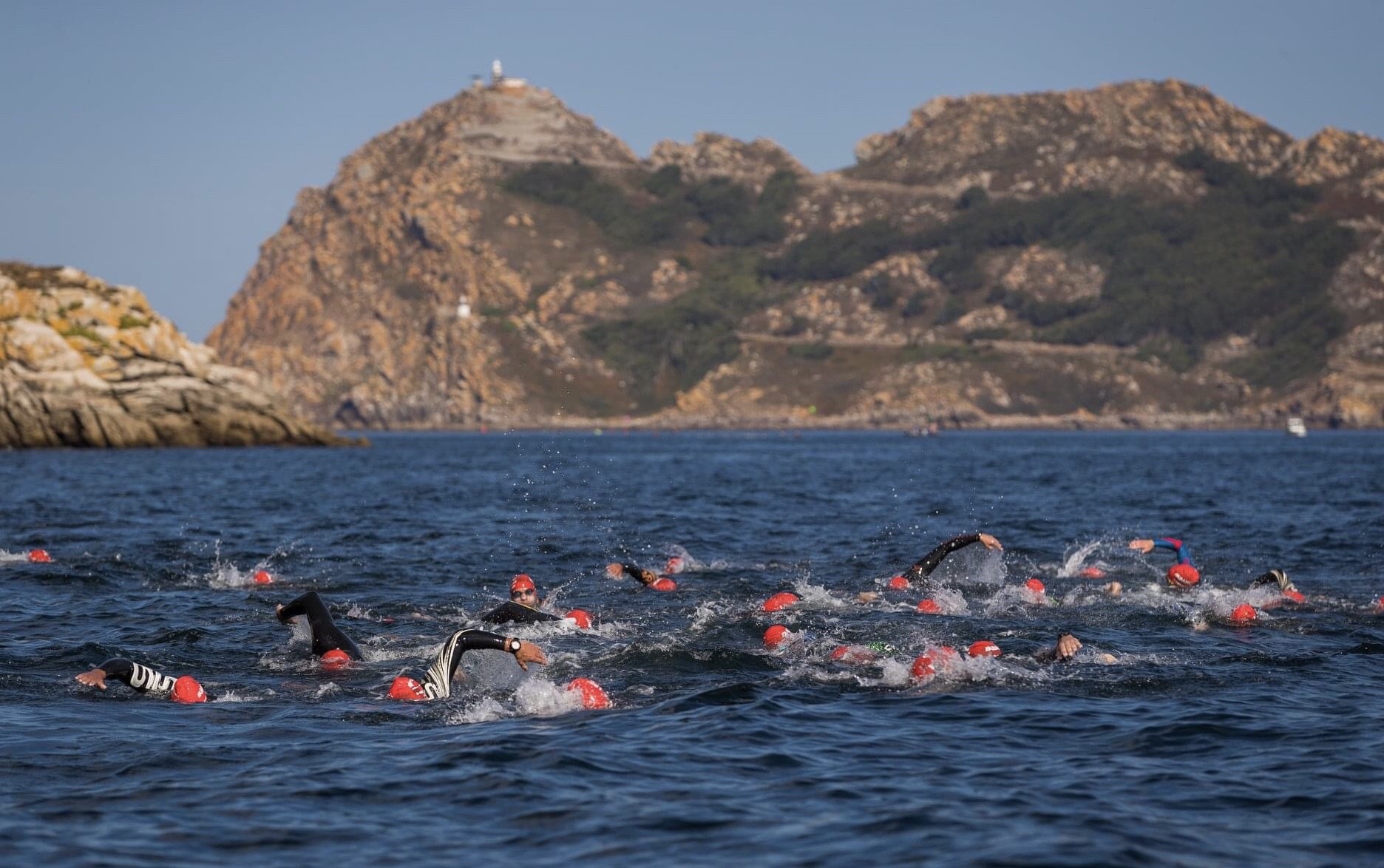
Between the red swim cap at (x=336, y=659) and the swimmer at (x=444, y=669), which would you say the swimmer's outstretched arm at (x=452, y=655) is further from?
the red swim cap at (x=336, y=659)

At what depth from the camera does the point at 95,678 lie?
18.2m

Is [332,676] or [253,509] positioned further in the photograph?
[253,509]

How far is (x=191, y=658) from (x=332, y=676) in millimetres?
2864

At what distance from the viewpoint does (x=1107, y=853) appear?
39.3 ft

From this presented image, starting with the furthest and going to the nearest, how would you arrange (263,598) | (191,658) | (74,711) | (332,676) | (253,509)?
(253,509), (263,598), (191,658), (332,676), (74,711)

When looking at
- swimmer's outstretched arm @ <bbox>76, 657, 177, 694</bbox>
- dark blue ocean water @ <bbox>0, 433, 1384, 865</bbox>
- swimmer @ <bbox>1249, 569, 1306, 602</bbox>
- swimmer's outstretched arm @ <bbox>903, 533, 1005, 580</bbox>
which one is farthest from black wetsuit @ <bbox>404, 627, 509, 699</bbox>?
swimmer @ <bbox>1249, 569, 1306, 602</bbox>

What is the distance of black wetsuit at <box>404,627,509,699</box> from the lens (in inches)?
711

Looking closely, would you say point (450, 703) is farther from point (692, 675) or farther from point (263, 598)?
point (263, 598)

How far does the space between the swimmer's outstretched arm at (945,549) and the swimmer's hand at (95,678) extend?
14.6m

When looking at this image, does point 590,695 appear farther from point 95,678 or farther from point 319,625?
point 95,678

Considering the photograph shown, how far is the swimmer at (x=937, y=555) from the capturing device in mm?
26062

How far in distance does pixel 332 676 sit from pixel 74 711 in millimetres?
3499

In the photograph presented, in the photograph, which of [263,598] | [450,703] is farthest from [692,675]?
[263,598]

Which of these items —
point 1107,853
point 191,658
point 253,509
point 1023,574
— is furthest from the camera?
point 253,509
